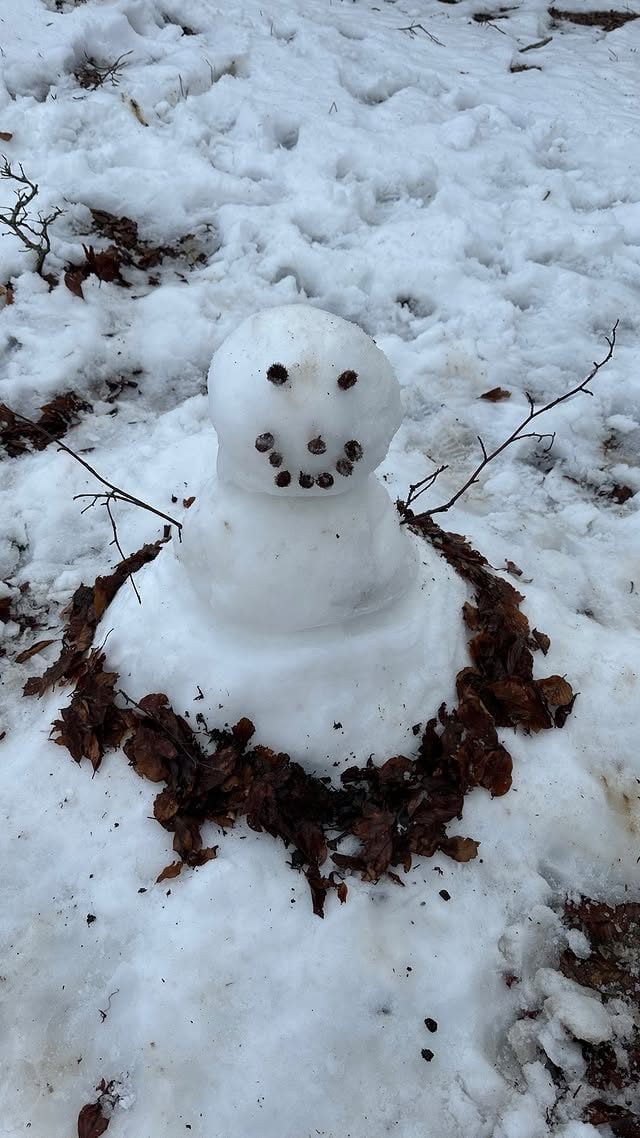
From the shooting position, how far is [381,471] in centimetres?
347

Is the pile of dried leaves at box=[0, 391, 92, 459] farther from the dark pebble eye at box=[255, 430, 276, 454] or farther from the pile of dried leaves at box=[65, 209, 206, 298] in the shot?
the dark pebble eye at box=[255, 430, 276, 454]

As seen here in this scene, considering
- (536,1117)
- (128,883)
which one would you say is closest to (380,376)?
(128,883)

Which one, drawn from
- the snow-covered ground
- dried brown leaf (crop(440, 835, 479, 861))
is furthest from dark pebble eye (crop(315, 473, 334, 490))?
dried brown leaf (crop(440, 835, 479, 861))

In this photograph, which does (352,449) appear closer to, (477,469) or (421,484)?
(421,484)

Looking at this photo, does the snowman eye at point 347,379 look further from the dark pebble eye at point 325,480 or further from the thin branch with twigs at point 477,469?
the thin branch with twigs at point 477,469

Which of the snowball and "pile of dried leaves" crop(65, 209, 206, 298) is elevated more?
the snowball

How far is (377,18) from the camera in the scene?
672 centimetres

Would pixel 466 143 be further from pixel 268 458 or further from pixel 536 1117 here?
pixel 536 1117

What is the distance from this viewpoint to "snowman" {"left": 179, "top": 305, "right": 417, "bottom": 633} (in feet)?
5.60

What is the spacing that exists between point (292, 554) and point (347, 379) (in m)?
0.55

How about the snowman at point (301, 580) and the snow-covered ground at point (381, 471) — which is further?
the snow-covered ground at point (381, 471)

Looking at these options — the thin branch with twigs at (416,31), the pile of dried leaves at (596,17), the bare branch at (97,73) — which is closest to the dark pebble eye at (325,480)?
the bare branch at (97,73)

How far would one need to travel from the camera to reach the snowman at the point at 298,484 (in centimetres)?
171

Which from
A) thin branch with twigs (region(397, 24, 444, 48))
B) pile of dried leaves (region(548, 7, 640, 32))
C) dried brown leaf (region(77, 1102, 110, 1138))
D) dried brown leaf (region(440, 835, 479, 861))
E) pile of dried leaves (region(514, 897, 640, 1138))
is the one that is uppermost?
pile of dried leaves (region(548, 7, 640, 32))
